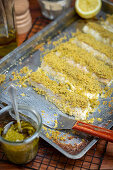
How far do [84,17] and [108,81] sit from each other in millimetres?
984

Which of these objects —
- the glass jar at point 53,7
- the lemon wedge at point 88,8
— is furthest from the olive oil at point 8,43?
the lemon wedge at point 88,8

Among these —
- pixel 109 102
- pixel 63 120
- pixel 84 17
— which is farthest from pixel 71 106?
pixel 84 17

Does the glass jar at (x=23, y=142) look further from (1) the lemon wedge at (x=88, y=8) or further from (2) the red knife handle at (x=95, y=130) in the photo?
(1) the lemon wedge at (x=88, y=8)

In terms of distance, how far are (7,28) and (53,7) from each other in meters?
0.70

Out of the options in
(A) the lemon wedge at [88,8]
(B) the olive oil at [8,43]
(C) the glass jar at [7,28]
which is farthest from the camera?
(A) the lemon wedge at [88,8]

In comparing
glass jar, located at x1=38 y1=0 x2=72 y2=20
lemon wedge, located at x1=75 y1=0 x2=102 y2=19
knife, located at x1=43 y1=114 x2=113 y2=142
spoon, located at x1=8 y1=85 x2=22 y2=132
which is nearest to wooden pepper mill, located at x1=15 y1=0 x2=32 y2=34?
glass jar, located at x1=38 y1=0 x2=72 y2=20

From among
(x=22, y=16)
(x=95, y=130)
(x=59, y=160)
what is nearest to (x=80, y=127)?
(x=95, y=130)

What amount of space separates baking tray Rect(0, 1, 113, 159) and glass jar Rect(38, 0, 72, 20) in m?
0.12

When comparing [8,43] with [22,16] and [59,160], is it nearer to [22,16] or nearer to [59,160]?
[22,16]

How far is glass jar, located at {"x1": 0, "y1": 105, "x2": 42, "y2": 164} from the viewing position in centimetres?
151

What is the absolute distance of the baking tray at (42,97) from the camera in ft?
5.72

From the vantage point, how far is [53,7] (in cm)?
275

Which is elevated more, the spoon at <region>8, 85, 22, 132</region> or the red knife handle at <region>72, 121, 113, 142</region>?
the spoon at <region>8, 85, 22, 132</region>

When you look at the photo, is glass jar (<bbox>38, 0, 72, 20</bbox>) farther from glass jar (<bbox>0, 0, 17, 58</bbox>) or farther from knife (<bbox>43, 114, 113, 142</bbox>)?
knife (<bbox>43, 114, 113, 142</bbox>)
